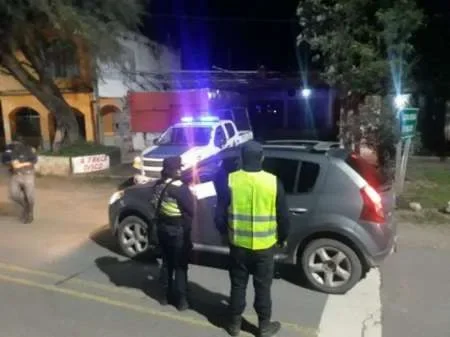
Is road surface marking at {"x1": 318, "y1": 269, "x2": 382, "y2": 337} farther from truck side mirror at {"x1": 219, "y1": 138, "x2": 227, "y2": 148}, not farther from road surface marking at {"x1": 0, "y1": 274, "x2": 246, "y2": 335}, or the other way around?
truck side mirror at {"x1": 219, "y1": 138, "x2": 227, "y2": 148}

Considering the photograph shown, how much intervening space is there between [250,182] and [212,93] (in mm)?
17239

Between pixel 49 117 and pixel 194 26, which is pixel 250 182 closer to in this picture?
pixel 49 117

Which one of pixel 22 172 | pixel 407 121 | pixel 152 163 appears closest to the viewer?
pixel 22 172

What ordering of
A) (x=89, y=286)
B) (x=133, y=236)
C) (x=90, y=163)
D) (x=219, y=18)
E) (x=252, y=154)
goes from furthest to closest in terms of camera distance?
(x=219, y=18) < (x=90, y=163) < (x=133, y=236) < (x=89, y=286) < (x=252, y=154)

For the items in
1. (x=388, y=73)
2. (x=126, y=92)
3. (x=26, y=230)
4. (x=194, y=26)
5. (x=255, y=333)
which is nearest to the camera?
(x=255, y=333)

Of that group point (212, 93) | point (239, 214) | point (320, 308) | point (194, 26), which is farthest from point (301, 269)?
point (194, 26)

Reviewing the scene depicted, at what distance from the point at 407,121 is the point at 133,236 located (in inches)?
234

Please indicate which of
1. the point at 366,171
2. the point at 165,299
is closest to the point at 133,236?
the point at 165,299

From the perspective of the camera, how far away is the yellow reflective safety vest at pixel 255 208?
4648mm

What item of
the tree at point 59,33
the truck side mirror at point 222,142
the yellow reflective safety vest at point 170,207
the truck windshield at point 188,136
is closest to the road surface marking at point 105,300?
the yellow reflective safety vest at point 170,207

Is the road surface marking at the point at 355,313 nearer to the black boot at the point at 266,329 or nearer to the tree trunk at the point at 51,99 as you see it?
the black boot at the point at 266,329

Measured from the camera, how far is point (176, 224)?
18.1 ft

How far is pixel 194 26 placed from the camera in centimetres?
3006

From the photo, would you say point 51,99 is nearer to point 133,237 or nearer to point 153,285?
point 133,237
